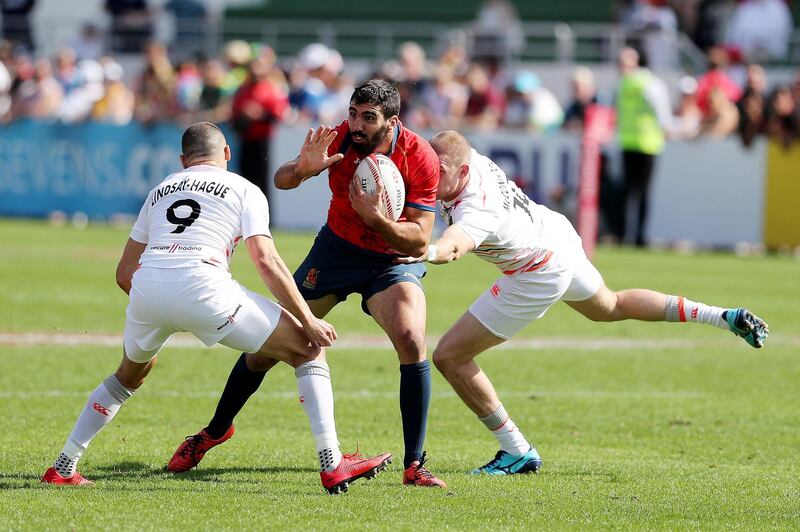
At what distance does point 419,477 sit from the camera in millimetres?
7539

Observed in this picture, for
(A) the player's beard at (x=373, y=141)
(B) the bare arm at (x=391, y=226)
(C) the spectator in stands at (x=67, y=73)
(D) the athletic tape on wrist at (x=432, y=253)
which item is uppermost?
(A) the player's beard at (x=373, y=141)

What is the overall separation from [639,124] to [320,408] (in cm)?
1584

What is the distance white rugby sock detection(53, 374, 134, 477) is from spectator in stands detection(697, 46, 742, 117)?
17165 millimetres

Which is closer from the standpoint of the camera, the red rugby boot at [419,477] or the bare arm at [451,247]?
the bare arm at [451,247]

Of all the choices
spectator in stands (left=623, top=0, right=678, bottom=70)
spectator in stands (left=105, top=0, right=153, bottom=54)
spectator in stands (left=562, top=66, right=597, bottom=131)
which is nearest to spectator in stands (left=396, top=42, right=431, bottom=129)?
spectator in stands (left=562, top=66, right=597, bottom=131)

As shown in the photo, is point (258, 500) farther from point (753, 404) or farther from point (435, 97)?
point (435, 97)

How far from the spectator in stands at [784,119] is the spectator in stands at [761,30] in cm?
459

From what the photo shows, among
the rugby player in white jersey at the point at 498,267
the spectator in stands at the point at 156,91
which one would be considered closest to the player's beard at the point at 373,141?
the rugby player in white jersey at the point at 498,267

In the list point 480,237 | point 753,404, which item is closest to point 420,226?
point 480,237

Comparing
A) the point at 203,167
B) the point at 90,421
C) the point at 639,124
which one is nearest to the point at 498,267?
the point at 203,167

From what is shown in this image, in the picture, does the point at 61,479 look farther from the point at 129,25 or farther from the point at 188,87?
the point at 129,25

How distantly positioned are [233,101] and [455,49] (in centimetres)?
448

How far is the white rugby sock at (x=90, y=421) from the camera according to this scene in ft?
24.1

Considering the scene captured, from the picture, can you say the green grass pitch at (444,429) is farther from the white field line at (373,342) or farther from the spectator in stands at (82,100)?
the spectator in stands at (82,100)
